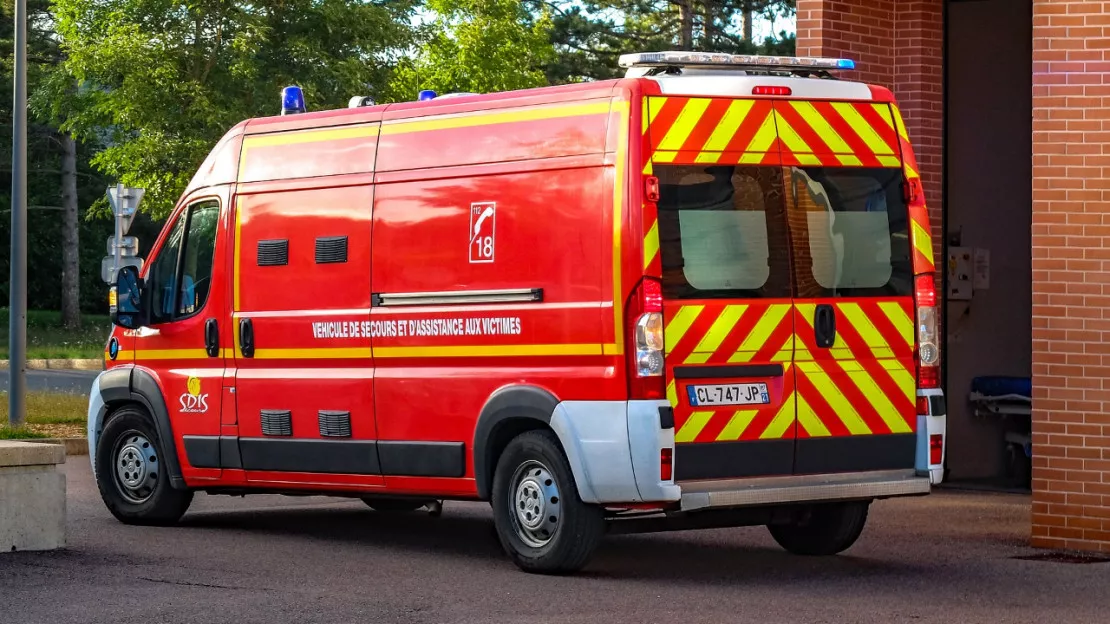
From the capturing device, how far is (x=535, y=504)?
999 cm

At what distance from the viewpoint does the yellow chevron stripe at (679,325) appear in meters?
9.45

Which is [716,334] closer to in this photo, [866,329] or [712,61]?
[866,329]

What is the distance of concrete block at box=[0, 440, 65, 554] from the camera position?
412 inches

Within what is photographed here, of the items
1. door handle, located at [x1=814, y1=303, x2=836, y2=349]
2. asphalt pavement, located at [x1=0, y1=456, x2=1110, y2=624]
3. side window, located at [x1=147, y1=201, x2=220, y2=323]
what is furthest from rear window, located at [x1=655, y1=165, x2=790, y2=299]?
side window, located at [x1=147, y1=201, x2=220, y2=323]

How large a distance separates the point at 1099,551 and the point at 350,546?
14.5ft

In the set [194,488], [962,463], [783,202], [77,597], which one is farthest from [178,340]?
[962,463]

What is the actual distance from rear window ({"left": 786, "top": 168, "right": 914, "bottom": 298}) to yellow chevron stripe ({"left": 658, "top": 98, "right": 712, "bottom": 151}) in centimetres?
61

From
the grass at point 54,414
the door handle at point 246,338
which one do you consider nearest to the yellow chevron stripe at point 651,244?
the door handle at point 246,338

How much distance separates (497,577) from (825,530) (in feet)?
6.80

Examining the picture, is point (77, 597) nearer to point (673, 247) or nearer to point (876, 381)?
point (673, 247)

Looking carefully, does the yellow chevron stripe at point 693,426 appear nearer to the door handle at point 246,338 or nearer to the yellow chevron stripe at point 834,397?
the yellow chevron stripe at point 834,397

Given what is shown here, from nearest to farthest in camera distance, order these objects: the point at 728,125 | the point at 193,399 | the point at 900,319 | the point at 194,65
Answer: the point at 728,125 → the point at 900,319 → the point at 193,399 → the point at 194,65

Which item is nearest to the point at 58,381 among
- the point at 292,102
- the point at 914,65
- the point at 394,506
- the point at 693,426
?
the point at 394,506

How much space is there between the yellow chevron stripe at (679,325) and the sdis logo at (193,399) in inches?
150
